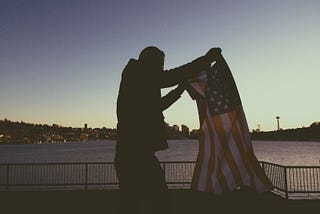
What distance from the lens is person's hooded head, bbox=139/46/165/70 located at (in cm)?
262

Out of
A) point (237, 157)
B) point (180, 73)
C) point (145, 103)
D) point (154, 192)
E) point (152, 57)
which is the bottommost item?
point (154, 192)

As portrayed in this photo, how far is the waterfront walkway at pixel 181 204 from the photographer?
9.90 m

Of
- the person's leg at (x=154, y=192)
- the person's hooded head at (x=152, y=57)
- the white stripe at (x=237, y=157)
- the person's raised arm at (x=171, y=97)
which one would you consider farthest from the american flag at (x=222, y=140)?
the person's hooded head at (x=152, y=57)

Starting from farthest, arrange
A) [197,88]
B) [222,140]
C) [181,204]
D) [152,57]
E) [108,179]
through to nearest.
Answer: [108,179]
[181,204]
[197,88]
[222,140]
[152,57]

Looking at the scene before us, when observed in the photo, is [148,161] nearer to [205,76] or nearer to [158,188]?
[158,188]

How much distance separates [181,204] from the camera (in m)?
10.8

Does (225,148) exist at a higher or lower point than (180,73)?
lower

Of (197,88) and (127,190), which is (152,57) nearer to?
(127,190)

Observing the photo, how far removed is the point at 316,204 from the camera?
10.7m

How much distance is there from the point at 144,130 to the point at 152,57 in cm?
58

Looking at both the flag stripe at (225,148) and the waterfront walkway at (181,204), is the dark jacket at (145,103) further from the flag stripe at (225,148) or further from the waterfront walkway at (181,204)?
the waterfront walkway at (181,204)

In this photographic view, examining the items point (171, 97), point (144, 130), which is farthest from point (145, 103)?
point (171, 97)

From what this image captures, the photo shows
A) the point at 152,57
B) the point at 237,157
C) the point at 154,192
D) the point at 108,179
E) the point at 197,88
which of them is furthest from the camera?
the point at 108,179

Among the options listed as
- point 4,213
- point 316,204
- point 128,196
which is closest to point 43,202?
point 4,213
